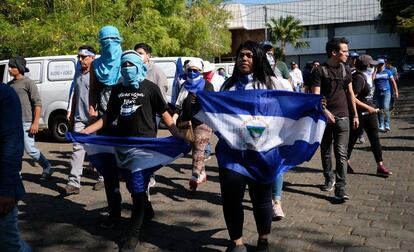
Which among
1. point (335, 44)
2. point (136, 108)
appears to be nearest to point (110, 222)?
point (136, 108)

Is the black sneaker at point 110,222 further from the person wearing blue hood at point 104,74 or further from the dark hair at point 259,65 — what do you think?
the dark hair at point 259,65

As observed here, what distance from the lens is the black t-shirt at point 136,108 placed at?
4488mm

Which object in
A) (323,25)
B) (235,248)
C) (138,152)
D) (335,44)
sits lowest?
(235,248)

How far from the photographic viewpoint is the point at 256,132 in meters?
3.96

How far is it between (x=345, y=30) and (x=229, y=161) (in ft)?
187

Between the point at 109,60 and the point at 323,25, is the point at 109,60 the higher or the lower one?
the lower one

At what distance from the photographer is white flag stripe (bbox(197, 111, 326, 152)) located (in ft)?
13.0

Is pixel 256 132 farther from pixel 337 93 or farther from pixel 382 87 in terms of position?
pixel 382 87

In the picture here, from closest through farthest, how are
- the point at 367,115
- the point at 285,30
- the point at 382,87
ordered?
the point at 367,115, the point at 382,87, the point at 285,30

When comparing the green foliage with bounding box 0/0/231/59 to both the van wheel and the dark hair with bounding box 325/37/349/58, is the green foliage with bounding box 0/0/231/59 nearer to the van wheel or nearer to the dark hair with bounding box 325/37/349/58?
the van wheel

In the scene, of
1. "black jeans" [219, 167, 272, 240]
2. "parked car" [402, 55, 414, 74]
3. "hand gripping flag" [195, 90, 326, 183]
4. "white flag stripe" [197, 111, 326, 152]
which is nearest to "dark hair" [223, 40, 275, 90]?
"hand gripping flag" [195, 90, 326, 183]

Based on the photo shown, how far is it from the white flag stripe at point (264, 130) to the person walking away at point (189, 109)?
1.90m

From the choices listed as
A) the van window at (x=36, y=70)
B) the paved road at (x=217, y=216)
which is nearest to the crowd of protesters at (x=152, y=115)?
the paved road at (x=217, y=216)

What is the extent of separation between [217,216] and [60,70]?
25.8 ft
